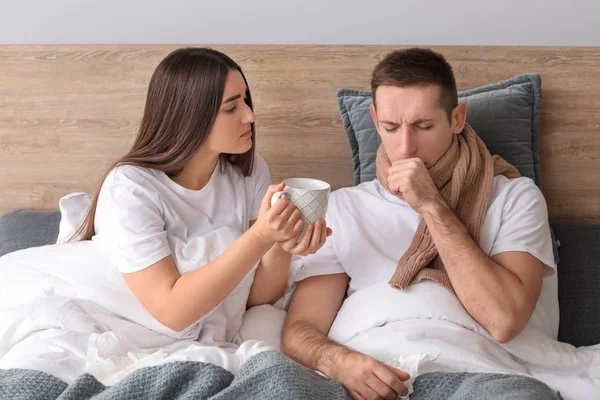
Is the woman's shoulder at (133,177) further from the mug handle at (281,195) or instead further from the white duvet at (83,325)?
the mug handle at (281,195)

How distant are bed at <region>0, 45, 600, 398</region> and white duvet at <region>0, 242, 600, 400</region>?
15.8 inches

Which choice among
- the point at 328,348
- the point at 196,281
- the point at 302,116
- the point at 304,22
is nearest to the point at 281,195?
the point at 196,281

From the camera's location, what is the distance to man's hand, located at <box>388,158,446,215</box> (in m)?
1.71

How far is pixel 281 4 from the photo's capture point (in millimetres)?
2297

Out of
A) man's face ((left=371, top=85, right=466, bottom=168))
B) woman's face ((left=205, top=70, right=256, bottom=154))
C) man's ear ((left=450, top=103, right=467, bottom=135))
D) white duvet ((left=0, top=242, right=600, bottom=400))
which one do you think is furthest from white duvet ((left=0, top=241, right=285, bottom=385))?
man's ear ((left=450, top=103, right=467, bottom=135))

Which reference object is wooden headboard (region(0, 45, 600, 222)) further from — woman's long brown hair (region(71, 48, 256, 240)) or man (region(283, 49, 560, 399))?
woman's long brown hair (region(71, 48, 256, 240))

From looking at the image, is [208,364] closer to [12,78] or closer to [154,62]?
[154,62]

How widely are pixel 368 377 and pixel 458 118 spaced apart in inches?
27.0

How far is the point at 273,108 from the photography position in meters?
2.27

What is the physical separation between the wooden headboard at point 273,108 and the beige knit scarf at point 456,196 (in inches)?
17.1

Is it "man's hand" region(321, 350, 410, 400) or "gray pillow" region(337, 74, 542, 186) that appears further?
"gray pillow" region(337, 74, 542, 186)

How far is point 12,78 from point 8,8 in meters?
0.23

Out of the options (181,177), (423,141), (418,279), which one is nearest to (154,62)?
(181,177)

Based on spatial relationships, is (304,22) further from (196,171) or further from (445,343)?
(445,343)
